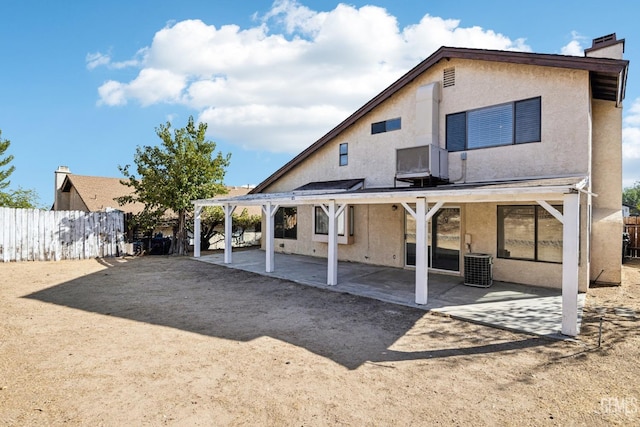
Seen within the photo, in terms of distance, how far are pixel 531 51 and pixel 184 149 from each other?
46.8ft

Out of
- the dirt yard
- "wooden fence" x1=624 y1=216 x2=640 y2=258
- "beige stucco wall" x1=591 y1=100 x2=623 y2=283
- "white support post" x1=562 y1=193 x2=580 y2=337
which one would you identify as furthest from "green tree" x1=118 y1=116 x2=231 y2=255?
"wooden fence" x1=624 y1=216 x2=640 y2=258

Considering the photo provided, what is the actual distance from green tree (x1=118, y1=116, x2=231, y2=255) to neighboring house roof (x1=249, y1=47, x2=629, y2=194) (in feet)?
25.2

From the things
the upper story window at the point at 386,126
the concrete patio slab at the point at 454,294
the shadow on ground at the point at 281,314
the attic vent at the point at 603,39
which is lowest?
the shadow on ground at the point at 281,314

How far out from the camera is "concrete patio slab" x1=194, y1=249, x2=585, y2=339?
6301 millimetres

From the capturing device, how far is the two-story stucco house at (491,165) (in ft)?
27.2

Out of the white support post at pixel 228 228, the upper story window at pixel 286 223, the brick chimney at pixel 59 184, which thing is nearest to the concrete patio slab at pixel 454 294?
the white support post at pixel 228 228

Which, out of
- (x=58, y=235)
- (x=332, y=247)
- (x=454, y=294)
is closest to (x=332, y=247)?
(x=332, y=247)

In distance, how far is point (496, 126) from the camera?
968 cm

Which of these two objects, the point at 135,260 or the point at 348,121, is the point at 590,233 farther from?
the point at 135,260

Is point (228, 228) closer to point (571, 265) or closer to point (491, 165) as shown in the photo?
point (491, 165)

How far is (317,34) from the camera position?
1091cm

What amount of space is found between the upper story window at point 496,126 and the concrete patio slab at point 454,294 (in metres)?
4.25

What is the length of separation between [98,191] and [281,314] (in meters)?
20.0

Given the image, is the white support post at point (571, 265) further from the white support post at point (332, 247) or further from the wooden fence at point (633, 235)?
the wooden fence at point (633, 235)
